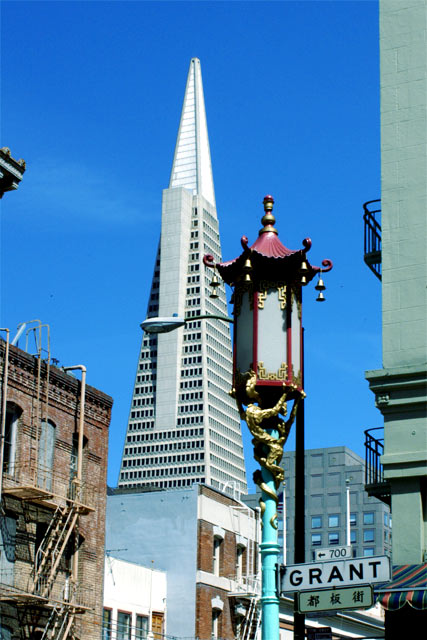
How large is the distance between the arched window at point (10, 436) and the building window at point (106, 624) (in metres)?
8.04

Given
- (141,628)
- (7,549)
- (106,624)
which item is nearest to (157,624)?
(141,628)

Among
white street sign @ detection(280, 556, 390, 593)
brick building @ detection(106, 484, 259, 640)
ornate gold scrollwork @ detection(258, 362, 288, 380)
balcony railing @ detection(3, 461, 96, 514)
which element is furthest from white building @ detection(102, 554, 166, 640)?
ornate gold scrollwork @ detection(258, 362, 288, 380)

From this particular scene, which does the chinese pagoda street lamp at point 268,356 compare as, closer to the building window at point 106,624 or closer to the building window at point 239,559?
the building window at point 106,624

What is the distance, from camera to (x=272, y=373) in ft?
36.9

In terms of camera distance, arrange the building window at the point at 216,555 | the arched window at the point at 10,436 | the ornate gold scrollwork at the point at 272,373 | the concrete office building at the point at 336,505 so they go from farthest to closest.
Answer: the concrete office building at the point at 336,505 < the building window at the point at 216,555 < the arched window at the point at 10,436 < the ornate gold scrollwork at the point at 272,373

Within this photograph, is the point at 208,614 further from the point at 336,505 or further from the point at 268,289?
the point at 336,505

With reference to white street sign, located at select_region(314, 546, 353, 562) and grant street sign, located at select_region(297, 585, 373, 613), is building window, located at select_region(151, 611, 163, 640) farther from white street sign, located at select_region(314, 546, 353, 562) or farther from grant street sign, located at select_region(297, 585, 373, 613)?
grant street sign, located at select_region(297, 585, 373, 613)

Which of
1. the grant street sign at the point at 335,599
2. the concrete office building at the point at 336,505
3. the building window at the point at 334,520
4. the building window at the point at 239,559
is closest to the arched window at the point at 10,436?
the building window at the point at 239,559

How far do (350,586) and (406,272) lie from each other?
30.7ft

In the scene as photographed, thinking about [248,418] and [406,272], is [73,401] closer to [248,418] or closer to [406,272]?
[406,272]

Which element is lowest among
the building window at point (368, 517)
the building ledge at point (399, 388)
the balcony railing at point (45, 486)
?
the building ledge at point (399, 388)

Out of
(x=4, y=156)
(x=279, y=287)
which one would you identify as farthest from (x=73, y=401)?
(x=279, y=287)

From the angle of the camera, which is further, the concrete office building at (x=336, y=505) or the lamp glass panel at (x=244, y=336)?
the concrete office building at (x=336, y=505)

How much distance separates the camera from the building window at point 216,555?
50.2m
